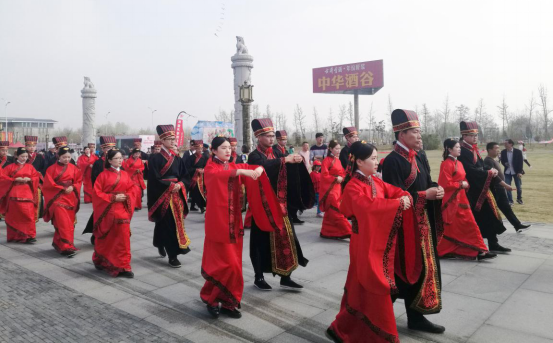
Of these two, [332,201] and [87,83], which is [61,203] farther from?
[87,83]

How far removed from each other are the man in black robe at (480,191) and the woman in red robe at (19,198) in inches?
282

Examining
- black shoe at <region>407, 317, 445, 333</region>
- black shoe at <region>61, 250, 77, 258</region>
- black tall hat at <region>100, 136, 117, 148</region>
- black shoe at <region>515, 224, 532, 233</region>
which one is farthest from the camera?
black tall hat at <region>100, 136, 117, 148</region>

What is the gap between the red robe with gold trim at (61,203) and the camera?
670cm

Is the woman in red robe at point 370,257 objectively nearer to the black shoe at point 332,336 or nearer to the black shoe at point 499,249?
the black shoe at point 332,336

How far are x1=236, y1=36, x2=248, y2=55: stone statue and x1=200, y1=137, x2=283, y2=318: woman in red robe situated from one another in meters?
20.2

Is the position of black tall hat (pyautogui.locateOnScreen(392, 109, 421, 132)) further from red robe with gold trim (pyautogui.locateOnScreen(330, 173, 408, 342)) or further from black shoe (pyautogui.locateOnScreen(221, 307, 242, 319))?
black shoe (pyautogui.locateOnScreen(221, 307, 242, 319))

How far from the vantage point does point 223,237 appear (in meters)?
4.16

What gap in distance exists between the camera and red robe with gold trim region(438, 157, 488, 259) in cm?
597

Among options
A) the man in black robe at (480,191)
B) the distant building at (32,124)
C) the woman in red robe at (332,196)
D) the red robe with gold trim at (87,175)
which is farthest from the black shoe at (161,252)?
the distant building at (32,124)

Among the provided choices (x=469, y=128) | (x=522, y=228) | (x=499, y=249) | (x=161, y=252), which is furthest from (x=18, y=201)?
(x=522, y=228)

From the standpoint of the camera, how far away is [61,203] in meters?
6.88

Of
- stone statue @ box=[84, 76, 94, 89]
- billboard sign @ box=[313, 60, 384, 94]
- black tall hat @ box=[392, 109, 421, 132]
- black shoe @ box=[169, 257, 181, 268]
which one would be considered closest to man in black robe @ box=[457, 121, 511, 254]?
black tall hat @ box=[392, 109, 421, 132]

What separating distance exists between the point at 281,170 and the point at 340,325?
6.15 feet

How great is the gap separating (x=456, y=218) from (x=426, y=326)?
9.33 feet
